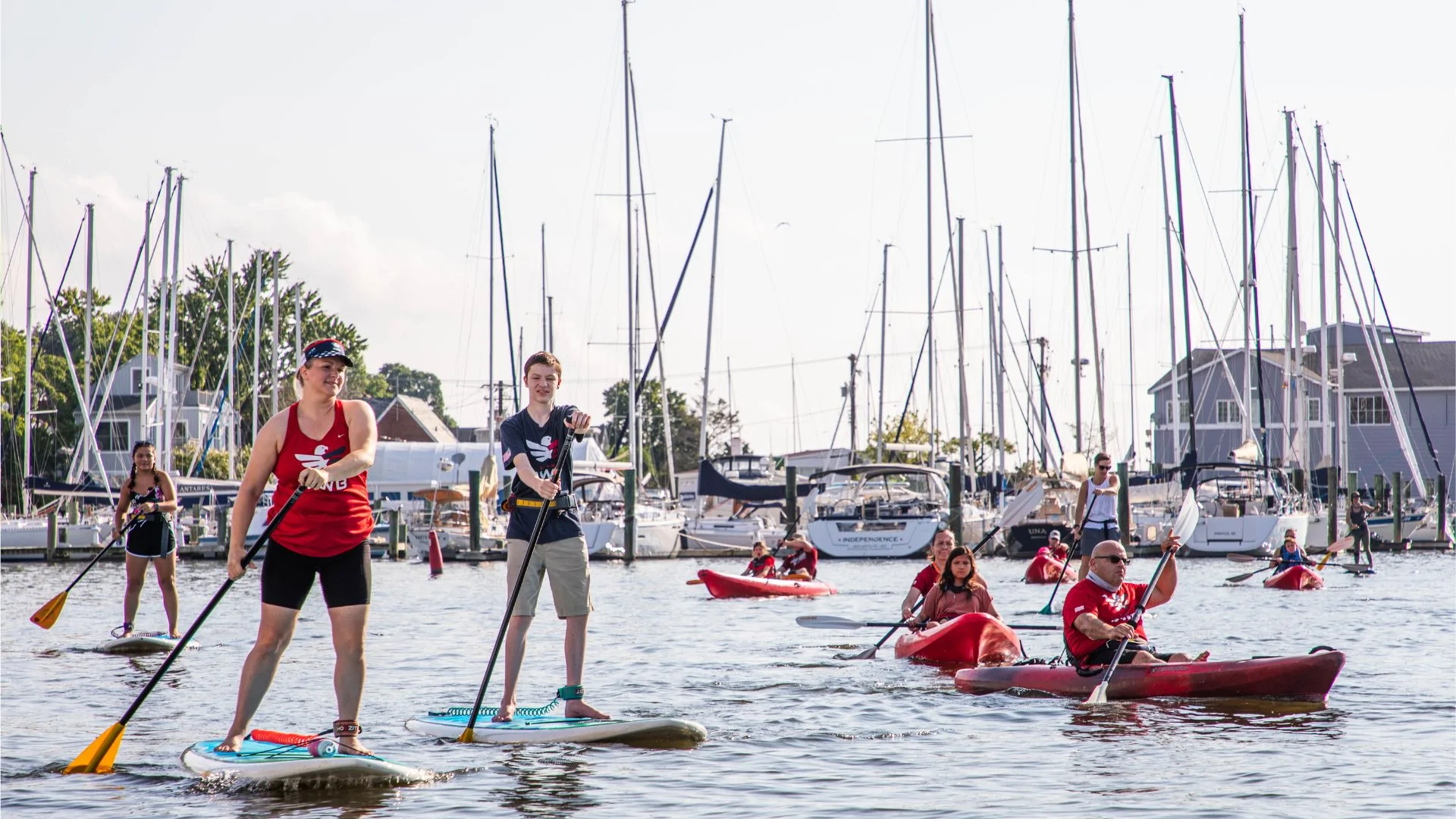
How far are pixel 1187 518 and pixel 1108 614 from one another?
1035 inches

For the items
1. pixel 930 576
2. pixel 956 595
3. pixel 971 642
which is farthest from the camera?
pixel 930 576

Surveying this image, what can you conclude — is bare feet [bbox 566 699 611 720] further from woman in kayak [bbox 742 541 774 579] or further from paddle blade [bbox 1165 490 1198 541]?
paddle blade [bbox 1165 490 1198 541]

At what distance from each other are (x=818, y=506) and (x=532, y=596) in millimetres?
36171

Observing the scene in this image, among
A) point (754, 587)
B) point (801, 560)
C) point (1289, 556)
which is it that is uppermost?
point (801, 560)

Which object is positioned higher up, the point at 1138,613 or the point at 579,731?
the point at 1138,613

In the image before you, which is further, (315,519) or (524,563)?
(524,563)

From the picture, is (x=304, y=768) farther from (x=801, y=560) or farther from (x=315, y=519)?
(x=801, y=560)

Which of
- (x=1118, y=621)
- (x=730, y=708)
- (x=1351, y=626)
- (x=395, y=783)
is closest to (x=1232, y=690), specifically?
(x=1118, y=621)

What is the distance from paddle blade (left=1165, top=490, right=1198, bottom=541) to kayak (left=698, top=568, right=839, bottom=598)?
12.7 metres

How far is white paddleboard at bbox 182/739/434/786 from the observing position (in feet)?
24.5

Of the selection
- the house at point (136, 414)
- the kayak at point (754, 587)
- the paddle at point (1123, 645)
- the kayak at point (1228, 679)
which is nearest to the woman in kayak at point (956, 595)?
the paddle at point (1123, 645)

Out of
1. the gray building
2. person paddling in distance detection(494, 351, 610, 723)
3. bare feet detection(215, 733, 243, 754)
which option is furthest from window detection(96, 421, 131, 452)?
bare feet detection(215, 733, 243, 754)

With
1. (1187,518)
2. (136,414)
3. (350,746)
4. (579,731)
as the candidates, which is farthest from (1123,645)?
(136,414)

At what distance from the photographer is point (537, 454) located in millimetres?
8680
